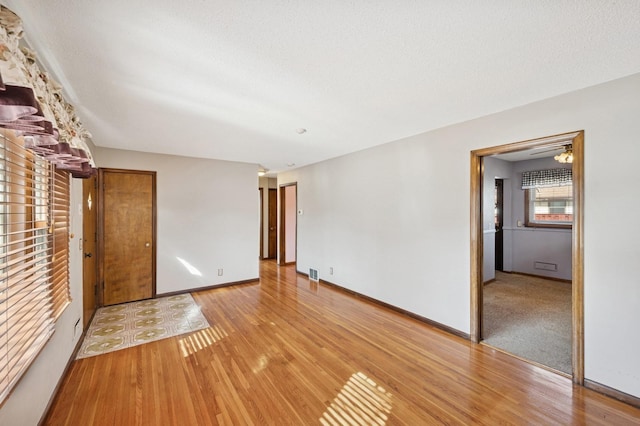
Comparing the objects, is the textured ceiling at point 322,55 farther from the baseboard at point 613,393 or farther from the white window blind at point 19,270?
the baseboard at point 613,393

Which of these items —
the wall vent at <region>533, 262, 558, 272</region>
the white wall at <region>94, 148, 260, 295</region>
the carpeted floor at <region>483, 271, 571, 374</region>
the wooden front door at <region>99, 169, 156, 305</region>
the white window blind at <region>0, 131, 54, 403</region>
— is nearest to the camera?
the white window blind at <region>0, 131, 54, 403</region>

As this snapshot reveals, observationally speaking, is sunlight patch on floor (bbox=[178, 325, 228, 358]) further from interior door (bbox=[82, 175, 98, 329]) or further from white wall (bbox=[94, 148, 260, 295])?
white wall (bbox=[94, 148, 260, 295])

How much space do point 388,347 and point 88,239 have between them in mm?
3892

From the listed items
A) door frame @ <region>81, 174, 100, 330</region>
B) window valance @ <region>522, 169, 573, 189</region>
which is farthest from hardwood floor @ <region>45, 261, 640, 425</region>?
window valance @ <region>522, 169, 573, 189</region>

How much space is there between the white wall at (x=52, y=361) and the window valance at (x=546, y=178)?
728 cm

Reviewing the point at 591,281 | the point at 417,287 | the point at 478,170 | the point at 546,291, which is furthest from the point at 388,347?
the point at 546,291

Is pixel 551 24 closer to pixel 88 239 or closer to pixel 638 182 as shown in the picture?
pixel 638 182

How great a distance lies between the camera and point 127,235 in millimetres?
4141

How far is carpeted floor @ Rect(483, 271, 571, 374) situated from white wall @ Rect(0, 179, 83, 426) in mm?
3758

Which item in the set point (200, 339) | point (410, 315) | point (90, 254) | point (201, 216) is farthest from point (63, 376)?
point (410, 315)

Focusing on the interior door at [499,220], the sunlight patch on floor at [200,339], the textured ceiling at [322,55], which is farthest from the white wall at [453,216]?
the interior door at [499,220]

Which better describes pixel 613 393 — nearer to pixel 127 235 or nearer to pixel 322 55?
pixel 322 55

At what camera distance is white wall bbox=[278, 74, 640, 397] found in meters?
2.00

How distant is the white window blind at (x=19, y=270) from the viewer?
123 cm
